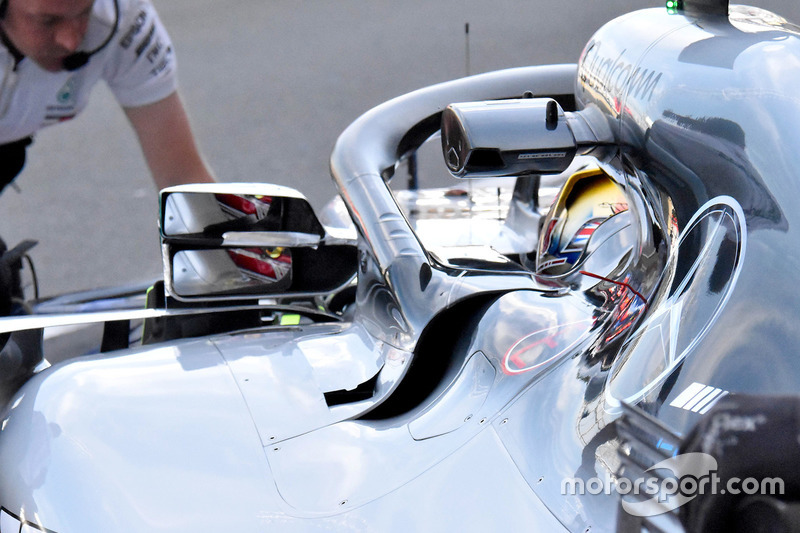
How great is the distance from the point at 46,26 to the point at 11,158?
0.63 metres

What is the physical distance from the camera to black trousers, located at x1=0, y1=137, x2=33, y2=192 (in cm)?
333

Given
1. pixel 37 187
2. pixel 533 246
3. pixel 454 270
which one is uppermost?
pixel 454 270

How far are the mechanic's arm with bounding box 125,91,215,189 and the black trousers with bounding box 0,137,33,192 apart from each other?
16.0 inches

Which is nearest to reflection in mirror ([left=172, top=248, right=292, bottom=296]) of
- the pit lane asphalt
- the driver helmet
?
the driver helmet

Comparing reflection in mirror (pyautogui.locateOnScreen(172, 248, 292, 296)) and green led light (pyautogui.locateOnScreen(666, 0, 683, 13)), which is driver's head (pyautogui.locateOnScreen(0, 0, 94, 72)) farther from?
green led light (pyautogui.locateOnScreen(666, 0, 683, 13))

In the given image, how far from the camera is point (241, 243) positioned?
1736 millimetres

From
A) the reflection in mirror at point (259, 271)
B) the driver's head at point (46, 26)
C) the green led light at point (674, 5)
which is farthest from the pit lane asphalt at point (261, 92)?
the green led light at point (674, 5)

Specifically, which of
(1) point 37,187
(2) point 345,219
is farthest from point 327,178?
(2) point 345,219

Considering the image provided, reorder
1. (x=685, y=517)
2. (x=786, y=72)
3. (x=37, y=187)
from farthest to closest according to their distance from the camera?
(x=37, y=187)
(x=786, y=72)
(x=685, y=517)

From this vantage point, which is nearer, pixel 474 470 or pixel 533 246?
pixel 474 470

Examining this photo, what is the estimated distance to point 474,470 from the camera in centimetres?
111

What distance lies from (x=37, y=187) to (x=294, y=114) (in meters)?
1.75

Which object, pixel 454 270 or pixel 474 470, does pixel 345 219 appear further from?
pixel 474 470

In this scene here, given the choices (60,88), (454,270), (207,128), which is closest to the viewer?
(454,270)
